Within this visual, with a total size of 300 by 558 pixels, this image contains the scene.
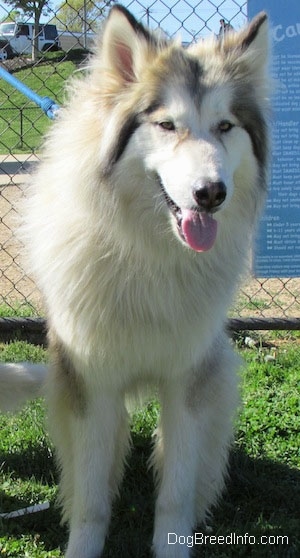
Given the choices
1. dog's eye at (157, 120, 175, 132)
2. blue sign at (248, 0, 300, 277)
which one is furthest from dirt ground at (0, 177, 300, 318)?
dog's eye at (157, 120, 175, 132)

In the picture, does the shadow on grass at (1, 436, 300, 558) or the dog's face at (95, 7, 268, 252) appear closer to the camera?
the dog's face at (95, 7, 268, 252)

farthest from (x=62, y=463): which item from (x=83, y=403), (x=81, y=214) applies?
(x=81, y=214)

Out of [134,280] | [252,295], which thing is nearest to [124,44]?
[134,280]

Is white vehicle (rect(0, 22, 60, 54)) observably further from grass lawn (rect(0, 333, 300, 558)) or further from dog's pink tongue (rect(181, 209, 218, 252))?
dog's pink tongue (rect(181, 209, 218, 252))

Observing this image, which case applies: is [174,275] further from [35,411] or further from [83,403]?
[35,411]

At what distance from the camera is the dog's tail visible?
2.97m

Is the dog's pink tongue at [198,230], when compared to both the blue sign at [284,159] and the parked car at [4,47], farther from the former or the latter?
the parked car at [4,47]

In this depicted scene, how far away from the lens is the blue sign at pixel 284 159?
380 centimetres

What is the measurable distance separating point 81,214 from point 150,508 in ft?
4.27

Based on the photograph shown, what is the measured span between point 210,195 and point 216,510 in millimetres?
1507

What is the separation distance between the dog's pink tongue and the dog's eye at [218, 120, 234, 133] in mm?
287

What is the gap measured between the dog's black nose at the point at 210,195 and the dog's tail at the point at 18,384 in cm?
134

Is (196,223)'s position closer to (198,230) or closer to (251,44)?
(198,230)

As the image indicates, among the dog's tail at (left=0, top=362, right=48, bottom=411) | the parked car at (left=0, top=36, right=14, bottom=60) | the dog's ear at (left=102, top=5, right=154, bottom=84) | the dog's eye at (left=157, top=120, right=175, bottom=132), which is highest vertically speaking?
the parked car at (left=0, top=36, right=14, bottom=60)
